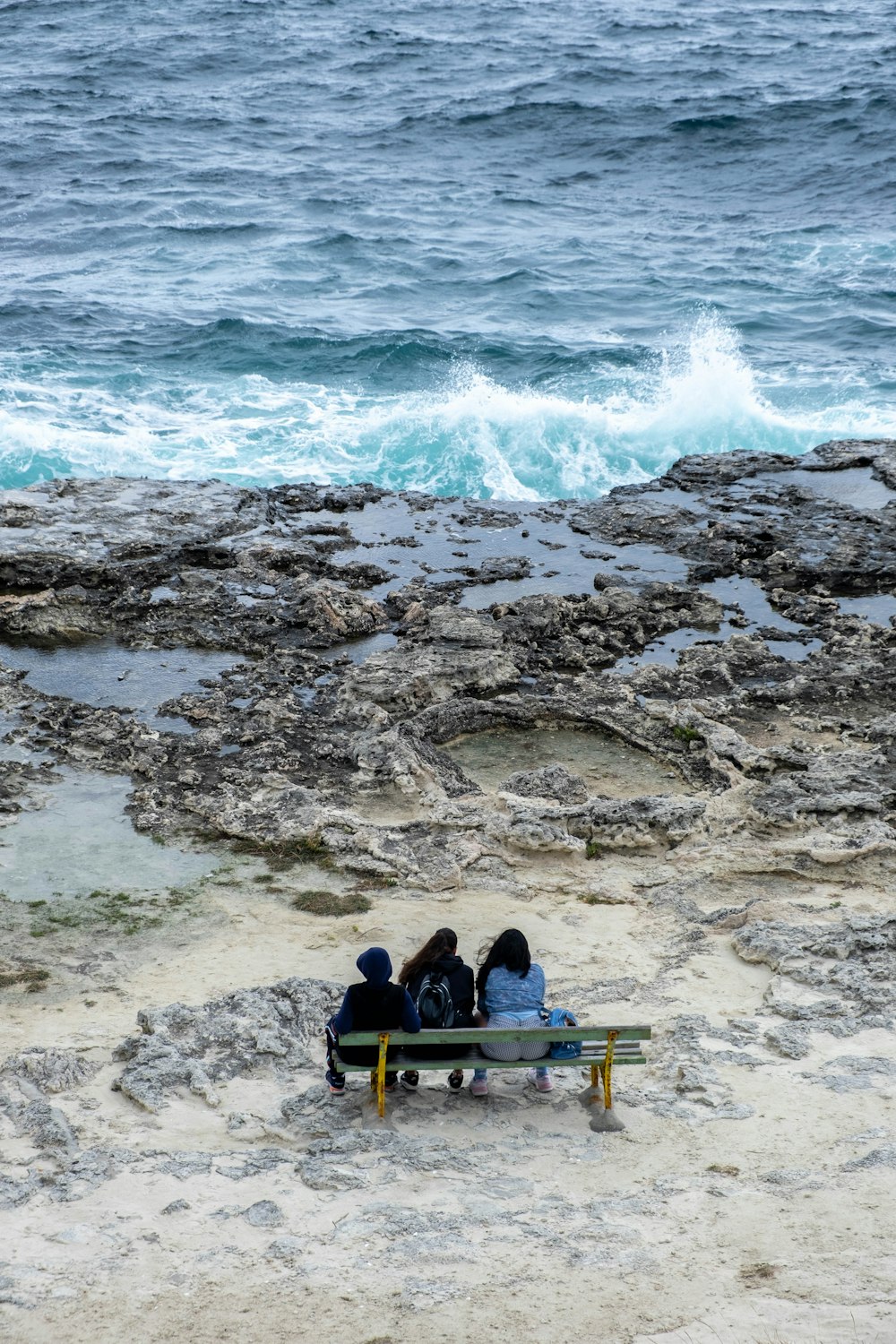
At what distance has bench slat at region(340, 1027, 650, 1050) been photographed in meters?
6.77

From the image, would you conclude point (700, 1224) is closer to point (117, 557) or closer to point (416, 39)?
point (117, 557)

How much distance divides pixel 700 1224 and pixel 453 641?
8512 millimetres

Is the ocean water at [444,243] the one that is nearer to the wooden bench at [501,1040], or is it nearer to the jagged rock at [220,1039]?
the jagged rock at [220,1039]

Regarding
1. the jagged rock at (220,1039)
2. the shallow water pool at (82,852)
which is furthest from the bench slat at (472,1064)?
the shallow water pool at (82,852)

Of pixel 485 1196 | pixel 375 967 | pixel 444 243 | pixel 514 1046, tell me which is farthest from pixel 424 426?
pixel 485 1196

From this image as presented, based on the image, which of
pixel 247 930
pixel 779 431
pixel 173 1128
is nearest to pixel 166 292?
pixel 779 431

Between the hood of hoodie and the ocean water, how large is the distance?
1460 centimetres

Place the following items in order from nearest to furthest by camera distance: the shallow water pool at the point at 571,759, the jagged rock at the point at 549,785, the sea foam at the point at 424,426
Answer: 1. the jagged rock at the point at 549,785
2. the shallow water pool at the point at 571,759
3. the sea foam at the point at 424,426

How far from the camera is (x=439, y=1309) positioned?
17.3ft

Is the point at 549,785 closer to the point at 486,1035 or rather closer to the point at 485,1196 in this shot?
the point at 486,1035

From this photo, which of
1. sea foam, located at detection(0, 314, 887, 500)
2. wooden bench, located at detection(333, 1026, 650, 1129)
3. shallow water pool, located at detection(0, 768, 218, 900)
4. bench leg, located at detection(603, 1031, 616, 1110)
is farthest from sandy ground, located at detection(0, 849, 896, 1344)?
sea foam, located at detection(0, 314, 887, 500)

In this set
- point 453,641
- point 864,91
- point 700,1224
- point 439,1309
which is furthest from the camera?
Answer: point 864,91

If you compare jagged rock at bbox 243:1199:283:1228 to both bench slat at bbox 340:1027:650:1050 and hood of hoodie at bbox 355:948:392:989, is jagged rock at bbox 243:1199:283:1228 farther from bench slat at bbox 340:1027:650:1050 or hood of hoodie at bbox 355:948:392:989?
hood of hoodie at bbox 355:948:392:989

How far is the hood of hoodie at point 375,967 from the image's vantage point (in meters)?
6.87
